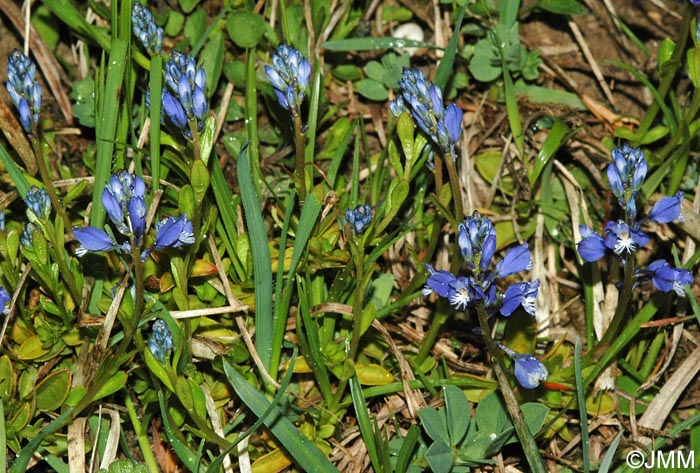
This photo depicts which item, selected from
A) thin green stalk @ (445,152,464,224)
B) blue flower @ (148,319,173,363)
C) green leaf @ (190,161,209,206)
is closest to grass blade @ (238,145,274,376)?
green leaf @ (190,161,209,206)

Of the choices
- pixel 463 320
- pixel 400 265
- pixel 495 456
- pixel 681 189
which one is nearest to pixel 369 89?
pixel 400 265

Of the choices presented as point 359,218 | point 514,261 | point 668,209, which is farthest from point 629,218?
point 359,218

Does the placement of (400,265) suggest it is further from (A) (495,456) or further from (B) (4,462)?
(B) (4,462)

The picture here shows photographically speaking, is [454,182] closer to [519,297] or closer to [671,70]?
[519,297]

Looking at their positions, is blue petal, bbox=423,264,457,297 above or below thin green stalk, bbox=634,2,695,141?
below

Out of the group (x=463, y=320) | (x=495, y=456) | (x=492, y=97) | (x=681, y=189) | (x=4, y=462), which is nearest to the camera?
(x=4, y=462)

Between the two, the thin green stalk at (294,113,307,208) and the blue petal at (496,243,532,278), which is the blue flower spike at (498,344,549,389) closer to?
the blue petal at (496,243,532,278)
